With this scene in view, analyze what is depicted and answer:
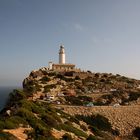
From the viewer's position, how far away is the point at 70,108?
41.2 metres

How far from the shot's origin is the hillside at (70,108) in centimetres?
2382

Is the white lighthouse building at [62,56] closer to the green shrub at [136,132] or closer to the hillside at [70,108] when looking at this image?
the hillside at [70,108]

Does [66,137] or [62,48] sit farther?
[62,48]

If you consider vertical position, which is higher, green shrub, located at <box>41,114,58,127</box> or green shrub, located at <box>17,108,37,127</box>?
green shrub, located at <box>17,108,37,127</box>

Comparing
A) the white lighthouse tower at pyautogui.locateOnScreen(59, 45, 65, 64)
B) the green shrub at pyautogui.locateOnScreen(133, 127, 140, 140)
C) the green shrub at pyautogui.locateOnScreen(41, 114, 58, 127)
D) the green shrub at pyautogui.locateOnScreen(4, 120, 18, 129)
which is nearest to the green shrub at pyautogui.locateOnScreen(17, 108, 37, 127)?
the green shrub at pyautogui.locateOnScreen(41, 114, 58, 127)

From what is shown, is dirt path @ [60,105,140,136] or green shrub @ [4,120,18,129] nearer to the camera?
green shrub @ [4,120,18,129]

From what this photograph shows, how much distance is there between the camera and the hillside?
23816 millimetres

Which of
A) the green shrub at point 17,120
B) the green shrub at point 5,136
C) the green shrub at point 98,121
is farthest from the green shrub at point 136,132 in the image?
the green shrub at point 5,136

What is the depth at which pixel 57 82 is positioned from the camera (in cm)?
6369

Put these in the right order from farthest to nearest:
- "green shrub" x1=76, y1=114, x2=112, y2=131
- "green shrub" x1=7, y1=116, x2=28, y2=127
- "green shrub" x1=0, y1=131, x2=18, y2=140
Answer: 1. "green shrub" x1=76, y1=114, x2=112, y2=131
2. "green shrub" x1=7, y1=116, x2=28, y2=127
3. "green shrub" x1=0, y1=131, x2=18, y2=140

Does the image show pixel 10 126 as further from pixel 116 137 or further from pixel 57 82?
pixel 57 82

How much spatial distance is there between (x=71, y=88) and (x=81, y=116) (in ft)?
67.0

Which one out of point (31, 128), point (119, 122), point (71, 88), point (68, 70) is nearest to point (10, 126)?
point (31, 128)

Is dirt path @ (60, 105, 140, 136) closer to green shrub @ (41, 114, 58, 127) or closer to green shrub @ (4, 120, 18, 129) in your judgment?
green shrub @ (41, 114, 58, 127)
